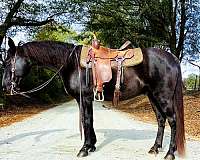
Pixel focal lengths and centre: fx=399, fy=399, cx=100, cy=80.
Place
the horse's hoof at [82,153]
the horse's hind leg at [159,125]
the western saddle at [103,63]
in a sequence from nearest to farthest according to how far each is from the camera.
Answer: the horse's hoof at [82,153], the western saddle at [103,63], the horse's hind leg at [159,125]

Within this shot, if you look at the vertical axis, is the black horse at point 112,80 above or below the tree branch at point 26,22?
below

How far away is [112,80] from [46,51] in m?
1.32

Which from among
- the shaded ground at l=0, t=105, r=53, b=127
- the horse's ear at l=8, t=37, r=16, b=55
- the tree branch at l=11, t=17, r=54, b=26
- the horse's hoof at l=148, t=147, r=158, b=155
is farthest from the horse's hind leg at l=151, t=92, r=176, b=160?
the tree branch at l=11, t=17, r=54, b=26

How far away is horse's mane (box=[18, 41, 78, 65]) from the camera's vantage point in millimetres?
7258

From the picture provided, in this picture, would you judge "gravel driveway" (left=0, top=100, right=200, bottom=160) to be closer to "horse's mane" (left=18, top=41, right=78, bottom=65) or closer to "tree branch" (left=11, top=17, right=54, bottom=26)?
"horse's mane" (left=18, top=41, right=78, bottom=65)

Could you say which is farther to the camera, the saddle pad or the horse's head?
the saddle pad

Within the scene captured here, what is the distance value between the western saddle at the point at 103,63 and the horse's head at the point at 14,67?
Answer: 1188mm

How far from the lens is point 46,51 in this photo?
7328 mm

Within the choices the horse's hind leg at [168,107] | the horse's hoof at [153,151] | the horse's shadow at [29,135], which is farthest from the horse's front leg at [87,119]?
the horse's shadow at [29,135]

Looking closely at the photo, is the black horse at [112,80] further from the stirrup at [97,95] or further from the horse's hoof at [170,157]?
the horse's hoof at [170,157]

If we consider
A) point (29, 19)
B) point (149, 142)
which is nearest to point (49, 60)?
point (149, 142)

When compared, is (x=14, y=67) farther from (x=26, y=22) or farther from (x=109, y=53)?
(x=26, y=22)

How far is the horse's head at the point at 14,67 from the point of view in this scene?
7.16m

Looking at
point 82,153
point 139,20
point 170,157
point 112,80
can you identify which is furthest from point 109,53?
point 139,20
